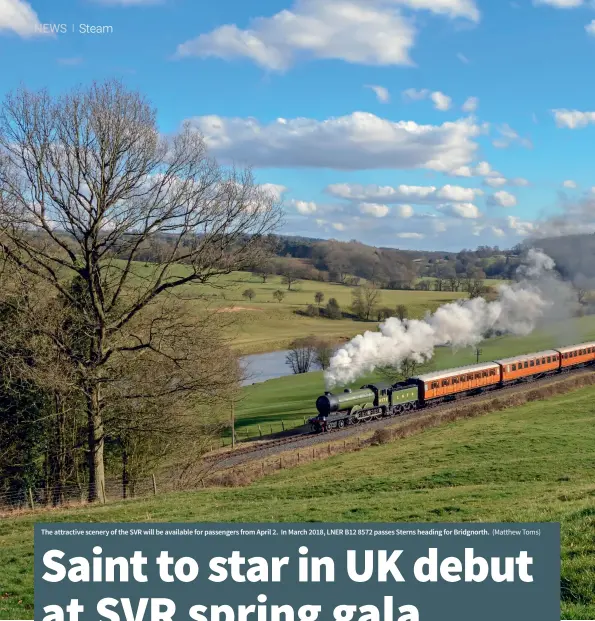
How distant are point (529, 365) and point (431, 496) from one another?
39283 millimetres

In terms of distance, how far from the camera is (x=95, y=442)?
2061cm

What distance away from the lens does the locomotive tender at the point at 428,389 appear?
3959cm

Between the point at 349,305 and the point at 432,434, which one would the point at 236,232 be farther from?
the point at 349,305

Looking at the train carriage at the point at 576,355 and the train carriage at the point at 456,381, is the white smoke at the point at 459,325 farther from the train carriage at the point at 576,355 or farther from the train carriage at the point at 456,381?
the train carriage at the point at 576,355

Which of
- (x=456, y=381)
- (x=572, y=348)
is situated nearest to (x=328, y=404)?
(x=456, y=381)

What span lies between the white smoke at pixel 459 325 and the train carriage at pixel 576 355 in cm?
Answer: 856

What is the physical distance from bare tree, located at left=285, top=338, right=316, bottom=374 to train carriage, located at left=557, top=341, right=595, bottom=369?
33.1 m

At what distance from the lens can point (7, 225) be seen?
1736 centimetres

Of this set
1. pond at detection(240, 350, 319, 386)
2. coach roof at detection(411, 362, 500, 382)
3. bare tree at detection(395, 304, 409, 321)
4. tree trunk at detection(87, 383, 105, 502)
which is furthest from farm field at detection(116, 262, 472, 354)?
tree trunk at detection(87, 383, 105, 502)

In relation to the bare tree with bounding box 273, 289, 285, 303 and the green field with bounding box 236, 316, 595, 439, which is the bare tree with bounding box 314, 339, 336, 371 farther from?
the bare tree with bounding box 273, 289, 285, 303

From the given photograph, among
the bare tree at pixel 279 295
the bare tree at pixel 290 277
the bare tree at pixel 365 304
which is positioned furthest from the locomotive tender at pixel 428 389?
the bare tree at pixel 290 277

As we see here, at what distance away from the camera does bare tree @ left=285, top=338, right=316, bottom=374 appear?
261 ft

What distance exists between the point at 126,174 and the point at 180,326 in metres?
5.48

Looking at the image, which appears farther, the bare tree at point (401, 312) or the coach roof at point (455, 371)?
the bare tree at point (401, 312)
